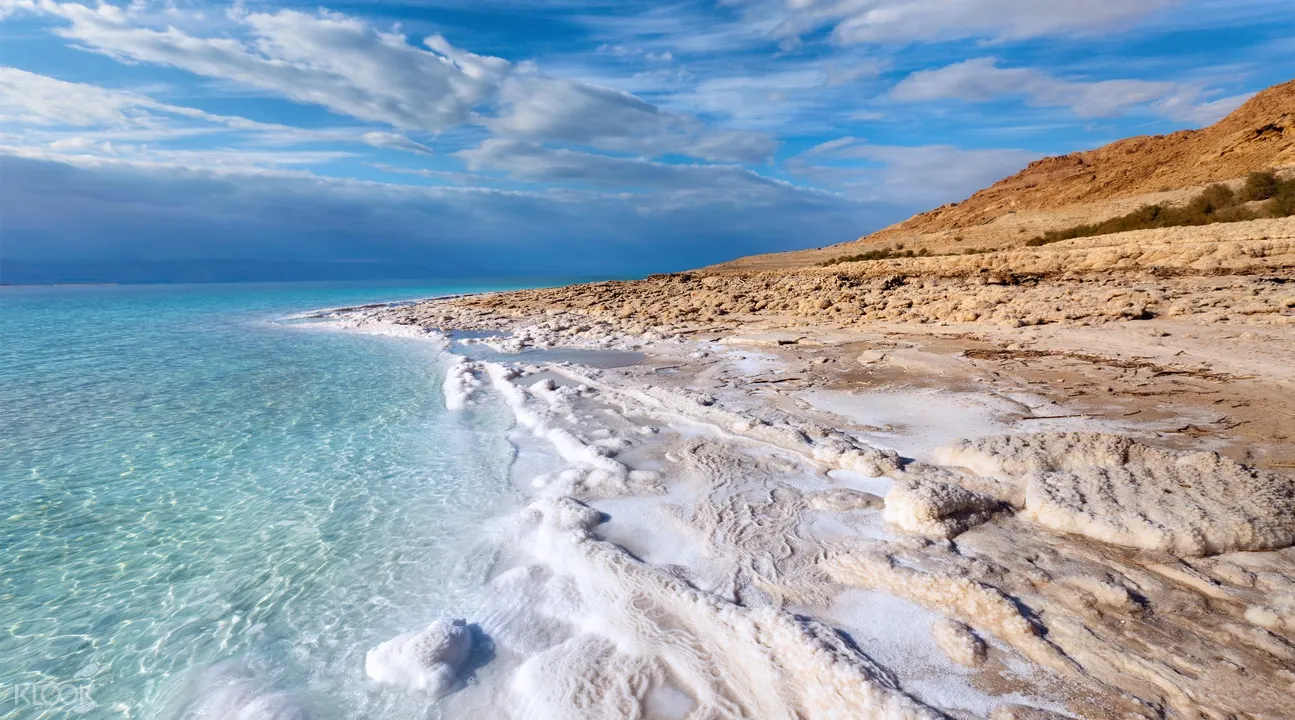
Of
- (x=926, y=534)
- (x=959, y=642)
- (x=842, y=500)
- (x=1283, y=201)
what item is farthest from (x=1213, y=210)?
(x=959, y=642)

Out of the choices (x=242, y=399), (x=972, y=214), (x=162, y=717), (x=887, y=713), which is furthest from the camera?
(x=972, y=214)

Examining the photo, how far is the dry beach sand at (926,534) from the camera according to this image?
2459 millimetres

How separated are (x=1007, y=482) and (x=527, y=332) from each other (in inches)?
534

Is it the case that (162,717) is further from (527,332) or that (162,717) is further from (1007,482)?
(527,332)

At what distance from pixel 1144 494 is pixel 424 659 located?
4.39m

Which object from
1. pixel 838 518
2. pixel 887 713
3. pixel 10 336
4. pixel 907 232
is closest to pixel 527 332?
pixel 838 518

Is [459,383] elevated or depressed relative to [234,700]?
elevated

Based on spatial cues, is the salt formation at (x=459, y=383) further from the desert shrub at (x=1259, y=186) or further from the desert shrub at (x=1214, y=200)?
the desert shrub at (x=1259, y=186)

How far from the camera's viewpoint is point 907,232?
42.6 meters

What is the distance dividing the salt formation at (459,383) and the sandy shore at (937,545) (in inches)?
82.7

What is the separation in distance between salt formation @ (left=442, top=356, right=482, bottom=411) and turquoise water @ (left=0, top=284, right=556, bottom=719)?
32 cm

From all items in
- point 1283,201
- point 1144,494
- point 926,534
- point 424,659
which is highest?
point 1283,201

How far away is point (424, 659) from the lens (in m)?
2.81

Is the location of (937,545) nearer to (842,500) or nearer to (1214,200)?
(842,500)
